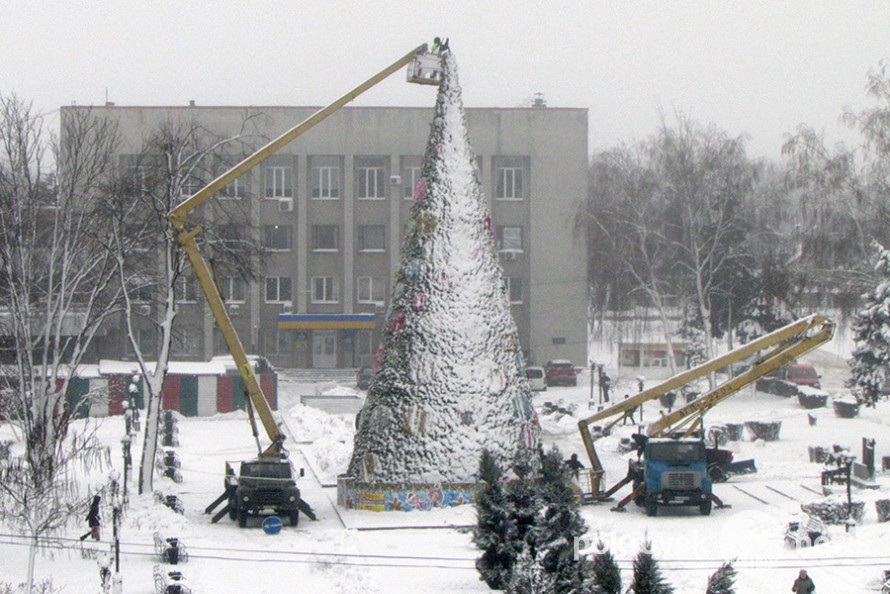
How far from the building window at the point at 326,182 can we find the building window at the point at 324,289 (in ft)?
15.5

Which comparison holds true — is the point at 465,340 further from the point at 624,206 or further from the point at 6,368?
the point at 624,206

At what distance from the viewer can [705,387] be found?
59.7 meters

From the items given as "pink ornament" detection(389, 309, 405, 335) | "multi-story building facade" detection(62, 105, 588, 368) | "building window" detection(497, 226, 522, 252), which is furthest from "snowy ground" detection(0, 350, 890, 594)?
"building window" detection(497, 226, 522, 252)

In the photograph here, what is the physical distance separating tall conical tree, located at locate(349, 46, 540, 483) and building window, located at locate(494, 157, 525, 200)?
4238cm

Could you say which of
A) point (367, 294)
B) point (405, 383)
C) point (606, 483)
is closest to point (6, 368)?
point (405, 383)

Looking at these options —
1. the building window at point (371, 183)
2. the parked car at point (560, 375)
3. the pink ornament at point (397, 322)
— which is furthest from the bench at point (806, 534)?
the building window at point (371, 183)

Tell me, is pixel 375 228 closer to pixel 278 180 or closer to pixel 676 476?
pixel 278 180

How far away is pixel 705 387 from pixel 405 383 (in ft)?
118

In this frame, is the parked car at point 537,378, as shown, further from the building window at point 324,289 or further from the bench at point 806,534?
the bench at point 806,534

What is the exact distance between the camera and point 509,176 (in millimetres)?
70312

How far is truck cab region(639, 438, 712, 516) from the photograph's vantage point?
92.4 feet

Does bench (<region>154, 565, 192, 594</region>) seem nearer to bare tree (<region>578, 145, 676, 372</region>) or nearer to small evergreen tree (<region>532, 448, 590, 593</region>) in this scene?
small evergreen tree (<region>532, 448, 590, 593</region>)

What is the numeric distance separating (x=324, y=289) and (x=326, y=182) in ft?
20.5

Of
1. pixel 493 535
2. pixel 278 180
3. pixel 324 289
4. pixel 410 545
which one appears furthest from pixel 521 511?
pixel 278 180
